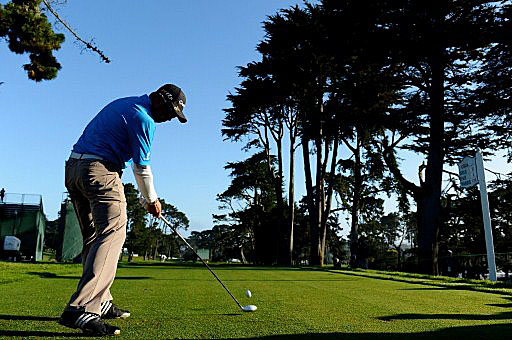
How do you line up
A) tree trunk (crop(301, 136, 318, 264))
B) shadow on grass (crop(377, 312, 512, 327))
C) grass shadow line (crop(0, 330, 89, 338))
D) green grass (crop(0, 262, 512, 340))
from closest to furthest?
1. grass shadow line (crop(0, 330, 89, 338))
2. green grass (crop(0, 262, 512, 340))
3. shadow on grass (crop(377, 312, 512, 327))
4. tree trunk (crop(301, 136, 318, 264))

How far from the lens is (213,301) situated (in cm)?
471

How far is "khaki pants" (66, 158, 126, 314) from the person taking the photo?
10.1 ft

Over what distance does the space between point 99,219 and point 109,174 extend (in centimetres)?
32

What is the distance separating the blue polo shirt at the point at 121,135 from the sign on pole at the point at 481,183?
32.9ft

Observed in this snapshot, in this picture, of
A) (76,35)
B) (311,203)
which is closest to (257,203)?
(311,203)

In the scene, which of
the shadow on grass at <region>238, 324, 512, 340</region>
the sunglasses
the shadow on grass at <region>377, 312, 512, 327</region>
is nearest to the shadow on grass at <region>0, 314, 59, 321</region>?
the shadow on grass at <region>238, 324, 512, 340</region>

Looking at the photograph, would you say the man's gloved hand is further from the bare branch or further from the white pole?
the white pole

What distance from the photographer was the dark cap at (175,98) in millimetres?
3508

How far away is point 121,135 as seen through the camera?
3363 mm

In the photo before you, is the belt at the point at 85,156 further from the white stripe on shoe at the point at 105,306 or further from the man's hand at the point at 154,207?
the white stripe on shoe at the point at 105,306

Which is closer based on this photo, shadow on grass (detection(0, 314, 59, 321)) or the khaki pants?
the khaki pants

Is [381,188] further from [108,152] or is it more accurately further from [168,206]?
[168,206]

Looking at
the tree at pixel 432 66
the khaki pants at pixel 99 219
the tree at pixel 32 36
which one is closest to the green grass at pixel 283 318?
the khaki pants at pixel 99 219

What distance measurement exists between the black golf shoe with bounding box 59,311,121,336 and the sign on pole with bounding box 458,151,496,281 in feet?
34.0
